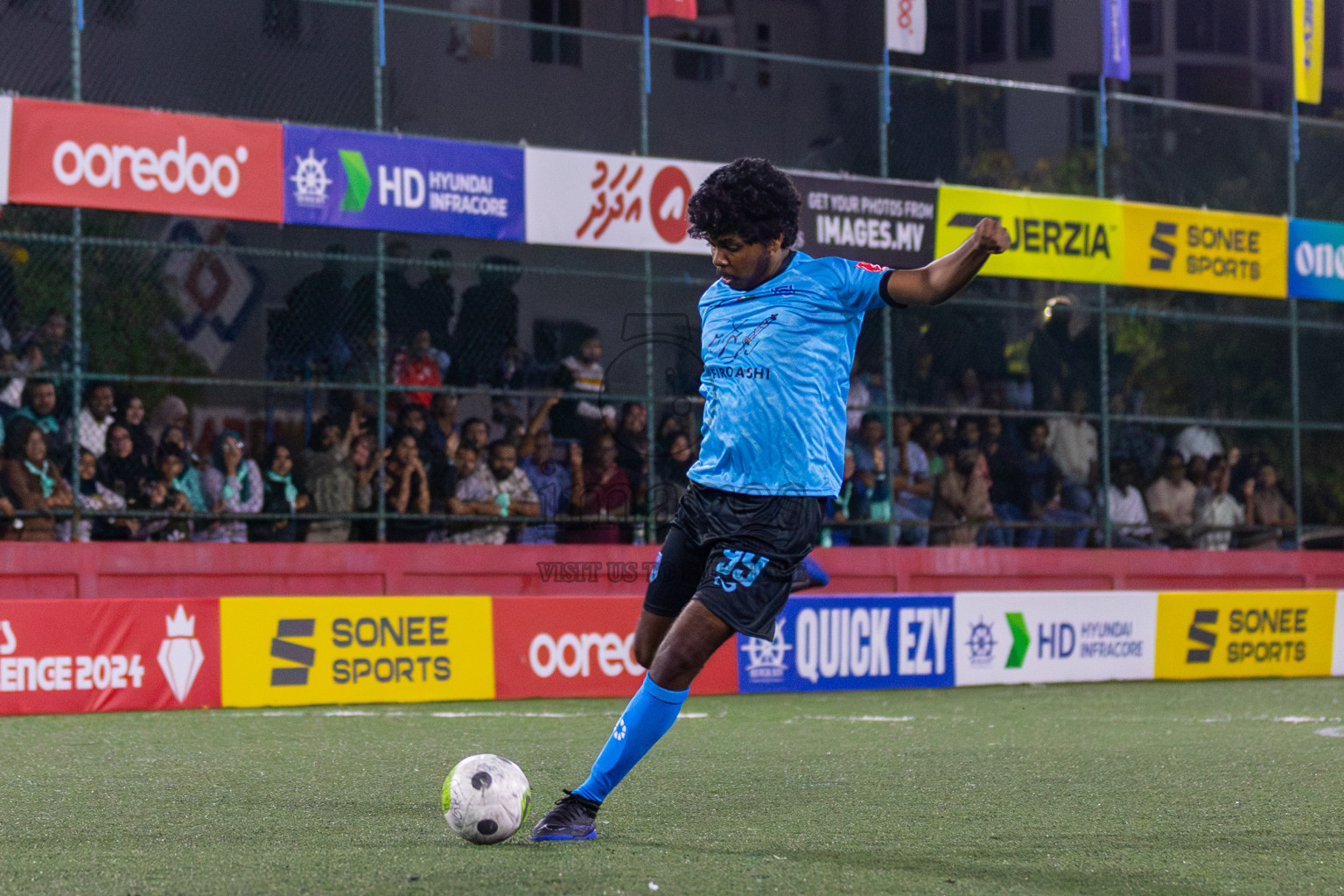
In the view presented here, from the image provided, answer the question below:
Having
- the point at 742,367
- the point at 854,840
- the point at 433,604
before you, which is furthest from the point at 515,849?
the point at 433,604

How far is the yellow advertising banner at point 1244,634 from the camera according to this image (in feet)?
47.7

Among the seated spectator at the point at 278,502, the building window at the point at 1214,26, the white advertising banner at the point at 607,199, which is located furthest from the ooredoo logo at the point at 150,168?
the building window at the point at 1214,26

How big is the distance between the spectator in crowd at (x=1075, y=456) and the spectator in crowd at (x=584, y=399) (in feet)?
15.7

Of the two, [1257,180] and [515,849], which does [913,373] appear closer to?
[1257,180]

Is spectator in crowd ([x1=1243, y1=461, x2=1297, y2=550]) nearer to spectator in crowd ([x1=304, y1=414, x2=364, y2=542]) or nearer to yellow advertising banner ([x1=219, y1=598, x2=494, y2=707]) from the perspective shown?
yellow advertising banner ([x1=219, y1=598, x2=494, y2=707])

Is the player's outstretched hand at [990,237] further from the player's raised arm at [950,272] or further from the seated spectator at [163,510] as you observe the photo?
the seated spectator at [163,510]

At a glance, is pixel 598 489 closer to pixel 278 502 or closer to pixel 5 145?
pixel 278 502

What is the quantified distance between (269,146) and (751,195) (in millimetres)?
8863

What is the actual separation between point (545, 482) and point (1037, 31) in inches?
615

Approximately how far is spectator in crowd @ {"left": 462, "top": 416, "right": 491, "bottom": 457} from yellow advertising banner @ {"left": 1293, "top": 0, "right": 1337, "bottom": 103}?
10434 mm

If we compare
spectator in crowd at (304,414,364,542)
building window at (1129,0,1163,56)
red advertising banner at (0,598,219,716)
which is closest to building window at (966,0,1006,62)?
building window at (1129,0,1163,56)

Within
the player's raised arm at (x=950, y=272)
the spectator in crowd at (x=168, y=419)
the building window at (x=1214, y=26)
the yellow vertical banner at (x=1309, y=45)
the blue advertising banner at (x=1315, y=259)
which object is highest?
the building window at (x=1214, y=26)

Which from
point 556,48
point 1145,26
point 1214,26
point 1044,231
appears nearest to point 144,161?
point 556,48

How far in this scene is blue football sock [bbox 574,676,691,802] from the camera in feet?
15.9
